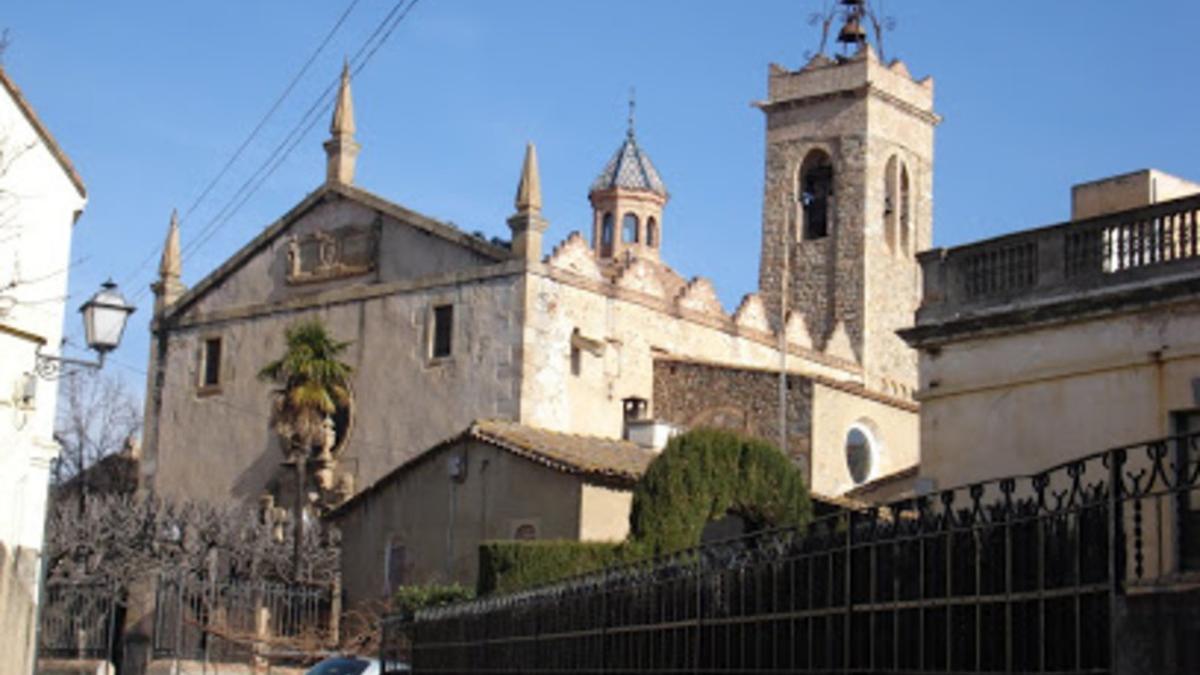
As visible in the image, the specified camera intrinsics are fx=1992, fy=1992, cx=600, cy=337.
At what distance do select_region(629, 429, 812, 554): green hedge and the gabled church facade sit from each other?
13.8 metres

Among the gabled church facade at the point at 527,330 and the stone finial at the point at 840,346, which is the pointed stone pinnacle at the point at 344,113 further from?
the stone finial at the point at 840,346

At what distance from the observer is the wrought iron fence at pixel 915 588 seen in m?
9.29

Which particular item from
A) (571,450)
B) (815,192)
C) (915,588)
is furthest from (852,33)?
(915,588)

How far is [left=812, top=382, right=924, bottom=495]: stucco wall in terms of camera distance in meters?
41.7

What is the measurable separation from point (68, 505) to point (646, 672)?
29905mm

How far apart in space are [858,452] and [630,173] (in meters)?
29.4

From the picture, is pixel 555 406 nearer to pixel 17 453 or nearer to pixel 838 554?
pixel 17 453

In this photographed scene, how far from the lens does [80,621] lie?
32.1 metres

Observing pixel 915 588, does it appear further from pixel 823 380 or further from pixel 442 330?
pixel 442 330

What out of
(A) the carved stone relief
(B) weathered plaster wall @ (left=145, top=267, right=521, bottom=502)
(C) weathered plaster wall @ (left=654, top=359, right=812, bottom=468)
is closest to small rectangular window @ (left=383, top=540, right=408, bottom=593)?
(B) weathered plaster wall @ (left=145, top=267, right=521, bottom=502)

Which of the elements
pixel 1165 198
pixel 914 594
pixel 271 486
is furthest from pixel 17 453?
pixel 271 486

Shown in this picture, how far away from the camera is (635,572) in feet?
49.3

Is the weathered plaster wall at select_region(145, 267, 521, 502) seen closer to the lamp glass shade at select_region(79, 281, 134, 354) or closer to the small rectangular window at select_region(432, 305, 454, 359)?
the small rectangular window at select_region(432, 305, 454, 359)

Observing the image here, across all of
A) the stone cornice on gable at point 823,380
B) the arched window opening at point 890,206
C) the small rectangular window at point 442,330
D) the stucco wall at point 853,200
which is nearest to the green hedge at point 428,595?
the stone cornice on gable at point 823,380
